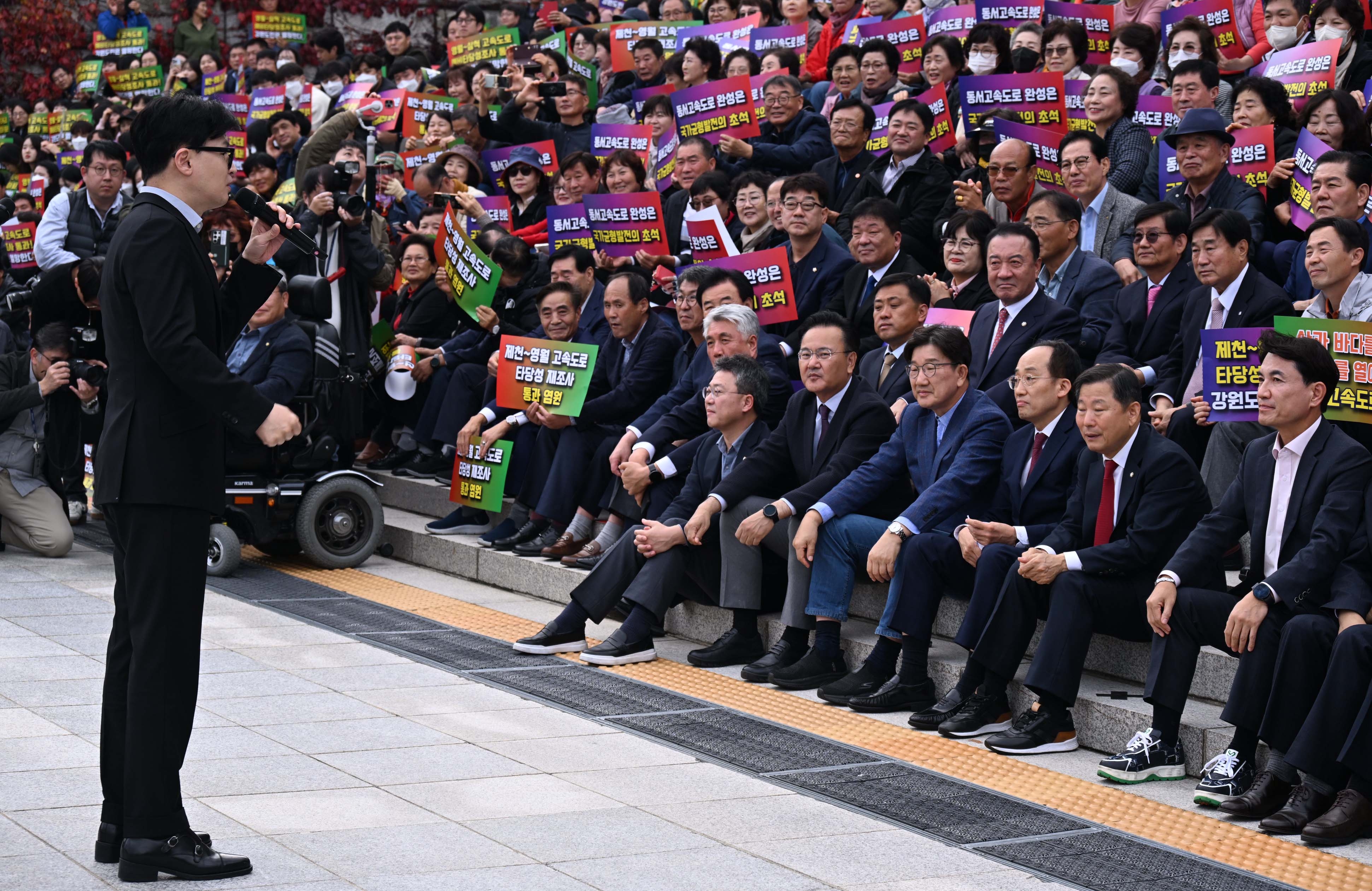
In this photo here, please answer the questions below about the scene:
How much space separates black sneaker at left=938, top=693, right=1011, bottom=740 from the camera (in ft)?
19.8

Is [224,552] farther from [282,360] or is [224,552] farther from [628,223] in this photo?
[628,223]

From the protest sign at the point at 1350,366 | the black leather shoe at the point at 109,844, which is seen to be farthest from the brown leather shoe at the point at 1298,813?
the black leather shoe at the point at 109,844

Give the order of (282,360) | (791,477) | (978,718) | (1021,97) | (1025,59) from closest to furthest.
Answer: (978,718) < (791,477) < (282,360) < (1021,97) < (1025,59)

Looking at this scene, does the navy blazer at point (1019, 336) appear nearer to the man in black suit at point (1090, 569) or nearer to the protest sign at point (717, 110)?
the man in black suit at point (1090, 569)

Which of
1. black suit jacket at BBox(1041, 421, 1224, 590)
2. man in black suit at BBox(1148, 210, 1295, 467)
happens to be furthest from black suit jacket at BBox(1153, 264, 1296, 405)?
black suit jacket at BBox(1041, 421, 1224, 590)

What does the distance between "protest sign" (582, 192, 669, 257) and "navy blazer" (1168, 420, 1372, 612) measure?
5.10 meters

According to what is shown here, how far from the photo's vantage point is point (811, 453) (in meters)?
7.26

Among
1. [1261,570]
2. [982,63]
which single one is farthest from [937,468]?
[982,63]

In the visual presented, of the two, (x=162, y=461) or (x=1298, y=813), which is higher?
(x=162, y=461)

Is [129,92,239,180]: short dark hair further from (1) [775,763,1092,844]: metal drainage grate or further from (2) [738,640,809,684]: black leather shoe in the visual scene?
(2) [738,640,809,684]: black leather shoe

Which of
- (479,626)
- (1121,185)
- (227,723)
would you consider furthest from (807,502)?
(1121,185)

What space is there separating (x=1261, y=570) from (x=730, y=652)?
2.61 m

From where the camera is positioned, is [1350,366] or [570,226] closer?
[1350,366]

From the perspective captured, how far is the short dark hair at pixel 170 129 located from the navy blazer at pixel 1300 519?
3545 millimetres
